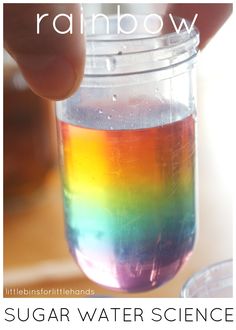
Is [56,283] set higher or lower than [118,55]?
lower

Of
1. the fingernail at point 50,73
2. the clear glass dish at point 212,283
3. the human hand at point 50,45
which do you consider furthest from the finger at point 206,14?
the clear glass dish at point 212,283

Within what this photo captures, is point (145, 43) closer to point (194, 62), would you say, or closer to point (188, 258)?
point (194, 62)

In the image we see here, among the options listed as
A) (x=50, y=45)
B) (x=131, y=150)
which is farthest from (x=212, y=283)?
(x=50, y=45)

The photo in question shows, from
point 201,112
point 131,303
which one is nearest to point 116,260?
point 131,303

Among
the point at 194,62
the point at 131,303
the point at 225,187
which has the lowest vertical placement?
the point at 131,303

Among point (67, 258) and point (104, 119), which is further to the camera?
point (67, 258)
